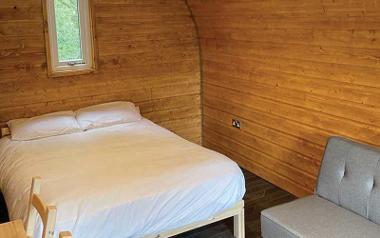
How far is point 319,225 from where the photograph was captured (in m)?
2.53

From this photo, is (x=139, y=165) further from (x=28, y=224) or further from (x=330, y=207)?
(x=330, y=207)

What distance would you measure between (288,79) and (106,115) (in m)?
1.68

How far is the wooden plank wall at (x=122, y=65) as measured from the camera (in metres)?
3.93

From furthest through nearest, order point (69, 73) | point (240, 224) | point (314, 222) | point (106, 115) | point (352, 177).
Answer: point (69, 73) → point (106, 115) → point (240, 224) → point (352, 177) → point (314, 222)

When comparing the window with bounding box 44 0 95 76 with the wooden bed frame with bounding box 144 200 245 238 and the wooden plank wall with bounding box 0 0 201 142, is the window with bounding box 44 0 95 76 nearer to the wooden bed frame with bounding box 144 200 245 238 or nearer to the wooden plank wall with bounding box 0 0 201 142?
the wooden plank wall with bounding box 0 0 201 142

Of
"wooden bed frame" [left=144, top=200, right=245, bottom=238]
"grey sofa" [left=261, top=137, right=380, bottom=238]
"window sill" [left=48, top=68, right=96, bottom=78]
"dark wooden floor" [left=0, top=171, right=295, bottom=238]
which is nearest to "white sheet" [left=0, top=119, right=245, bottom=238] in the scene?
"wooden bed frame" [left=144, top=200, right=245, bottom=238]

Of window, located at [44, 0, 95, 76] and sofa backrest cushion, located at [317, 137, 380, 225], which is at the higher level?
window, located at [44, 0, 95, 76]

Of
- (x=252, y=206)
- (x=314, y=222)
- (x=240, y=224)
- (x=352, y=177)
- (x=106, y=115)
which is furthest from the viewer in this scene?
(x=106, y=115)

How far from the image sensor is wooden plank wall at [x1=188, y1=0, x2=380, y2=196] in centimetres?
301

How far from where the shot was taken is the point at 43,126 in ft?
12.4

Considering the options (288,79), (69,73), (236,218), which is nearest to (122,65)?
(69,73)

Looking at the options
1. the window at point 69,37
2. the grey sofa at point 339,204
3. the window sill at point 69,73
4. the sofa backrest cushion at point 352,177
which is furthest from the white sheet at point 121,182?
the window at point 69,37

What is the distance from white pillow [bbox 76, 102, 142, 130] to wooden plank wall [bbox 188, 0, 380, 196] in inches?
41.0

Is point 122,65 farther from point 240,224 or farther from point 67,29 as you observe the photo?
point 240,224
